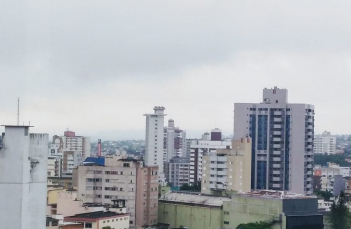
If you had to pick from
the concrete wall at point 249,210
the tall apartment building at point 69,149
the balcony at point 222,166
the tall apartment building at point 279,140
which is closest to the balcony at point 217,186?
the balcony at point 222,166

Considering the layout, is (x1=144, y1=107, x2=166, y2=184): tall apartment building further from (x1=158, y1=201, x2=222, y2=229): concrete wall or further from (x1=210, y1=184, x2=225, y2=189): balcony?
(x1=158, y1=201, x2=222, y2=229): concrete wall

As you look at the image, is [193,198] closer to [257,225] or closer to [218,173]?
[257,225]

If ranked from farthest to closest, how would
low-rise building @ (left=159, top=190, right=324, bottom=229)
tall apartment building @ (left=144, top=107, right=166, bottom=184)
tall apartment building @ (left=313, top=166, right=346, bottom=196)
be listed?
tall apartment building @ (left=144, top=107, right=166, bottom=184) → tall apartment building @ (left=313, top=166, right=346, bottom=196) → low-rise building @ (left=159, top=190, right=324, bottom=229)

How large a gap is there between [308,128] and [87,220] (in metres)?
20.0

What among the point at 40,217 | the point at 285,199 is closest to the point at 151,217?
the point at 285,199

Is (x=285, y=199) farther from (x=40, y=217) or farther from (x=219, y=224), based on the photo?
(x=40, y=217)

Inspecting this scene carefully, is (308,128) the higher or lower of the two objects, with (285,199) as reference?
higher

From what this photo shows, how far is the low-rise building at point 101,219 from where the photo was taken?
2341 centimetres

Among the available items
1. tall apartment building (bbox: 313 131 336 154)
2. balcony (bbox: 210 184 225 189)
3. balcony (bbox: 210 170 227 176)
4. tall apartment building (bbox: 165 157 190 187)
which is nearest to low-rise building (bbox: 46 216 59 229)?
balcony (bbox: 210 184 225 189)

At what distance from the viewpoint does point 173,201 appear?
31.2m

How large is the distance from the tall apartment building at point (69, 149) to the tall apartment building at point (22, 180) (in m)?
39.7

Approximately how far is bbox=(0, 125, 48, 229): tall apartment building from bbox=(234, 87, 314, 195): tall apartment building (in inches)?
1179

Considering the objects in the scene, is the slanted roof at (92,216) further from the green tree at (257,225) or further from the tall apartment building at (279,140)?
the tall apartment building at (279,140)

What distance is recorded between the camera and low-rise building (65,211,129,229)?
76.8ft
